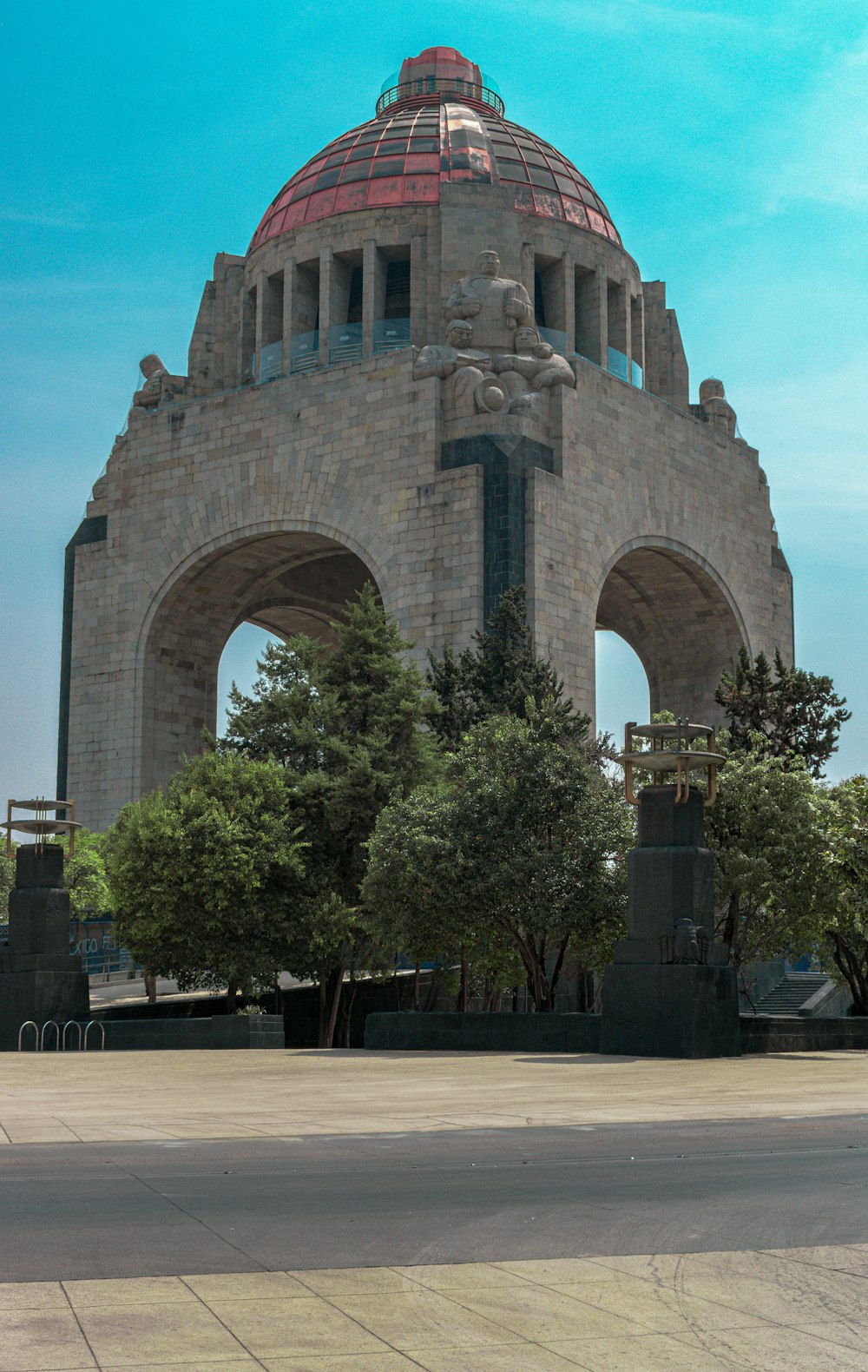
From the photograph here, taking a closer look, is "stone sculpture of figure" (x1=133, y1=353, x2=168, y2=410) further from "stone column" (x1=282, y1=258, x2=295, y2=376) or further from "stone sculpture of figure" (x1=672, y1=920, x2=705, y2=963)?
"stone sculpture of figure" (x1=672, y1=920, x2=705, y2=963)

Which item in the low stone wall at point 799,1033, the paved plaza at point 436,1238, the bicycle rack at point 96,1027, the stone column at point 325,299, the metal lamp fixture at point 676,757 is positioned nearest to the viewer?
the paved plaza at point 436,1238

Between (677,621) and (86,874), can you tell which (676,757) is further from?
(677,621)

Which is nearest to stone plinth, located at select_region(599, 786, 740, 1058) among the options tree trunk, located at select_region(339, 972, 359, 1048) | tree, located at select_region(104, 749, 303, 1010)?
tree, located at select_region(104, 749, 303, 1010)

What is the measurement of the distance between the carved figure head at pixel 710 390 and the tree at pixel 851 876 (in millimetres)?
25580

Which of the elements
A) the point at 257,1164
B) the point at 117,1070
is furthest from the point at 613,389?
the point at 257,1164

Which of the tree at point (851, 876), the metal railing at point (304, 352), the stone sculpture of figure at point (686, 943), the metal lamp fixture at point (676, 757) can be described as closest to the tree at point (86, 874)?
the metal railing at point (304, 352)

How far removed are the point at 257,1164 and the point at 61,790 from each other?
131 ft

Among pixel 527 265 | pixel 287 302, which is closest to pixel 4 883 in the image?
pixel 287 302

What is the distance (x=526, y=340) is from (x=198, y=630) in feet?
44.5

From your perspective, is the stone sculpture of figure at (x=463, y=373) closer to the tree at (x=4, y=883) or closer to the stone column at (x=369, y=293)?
the stone column at (x=369, y=293)

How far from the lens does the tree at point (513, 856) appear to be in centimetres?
2284

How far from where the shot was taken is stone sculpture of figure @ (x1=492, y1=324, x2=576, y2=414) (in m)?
41.2

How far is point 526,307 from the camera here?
42.3m

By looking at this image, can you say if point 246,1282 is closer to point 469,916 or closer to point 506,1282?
point 506,1282
